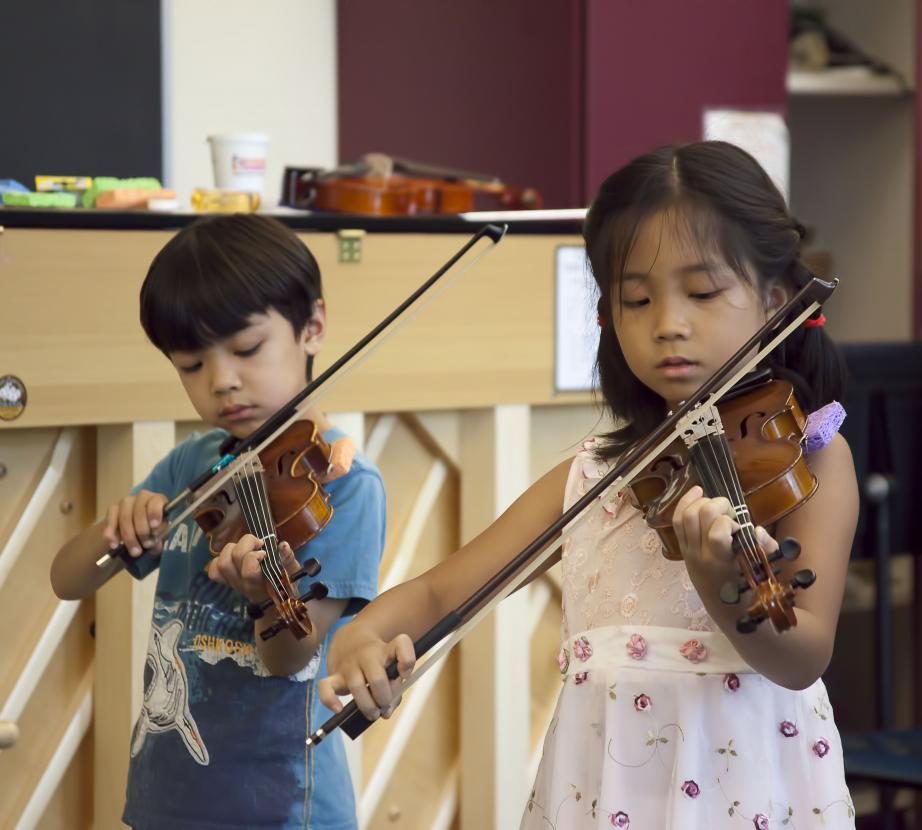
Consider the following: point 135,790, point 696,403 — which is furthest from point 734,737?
point 135,790

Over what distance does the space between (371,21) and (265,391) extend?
126 centimetres

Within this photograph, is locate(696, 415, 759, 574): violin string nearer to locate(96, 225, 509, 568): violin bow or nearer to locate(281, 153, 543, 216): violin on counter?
locate(96, 225, 509, 568): violin bow

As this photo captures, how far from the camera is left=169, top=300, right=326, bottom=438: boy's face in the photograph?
1.33 meters

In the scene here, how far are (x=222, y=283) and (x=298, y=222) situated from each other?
442 millimetres

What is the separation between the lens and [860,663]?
278cm

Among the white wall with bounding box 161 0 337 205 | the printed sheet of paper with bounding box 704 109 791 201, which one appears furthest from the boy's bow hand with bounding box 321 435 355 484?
the printed sheet of paper with bounding box 704 109 791 201

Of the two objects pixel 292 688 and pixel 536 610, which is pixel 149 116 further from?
pixel 292 688

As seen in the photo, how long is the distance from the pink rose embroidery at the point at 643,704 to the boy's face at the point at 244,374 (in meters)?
0.43

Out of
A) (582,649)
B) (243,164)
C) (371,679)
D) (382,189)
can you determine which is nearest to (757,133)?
(382,189)

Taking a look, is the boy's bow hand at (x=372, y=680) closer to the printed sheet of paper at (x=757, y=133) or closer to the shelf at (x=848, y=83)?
the printed sheet of paper at (x=757, y=133)

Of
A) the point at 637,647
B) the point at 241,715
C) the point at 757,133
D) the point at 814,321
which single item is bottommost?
the point at 241,715

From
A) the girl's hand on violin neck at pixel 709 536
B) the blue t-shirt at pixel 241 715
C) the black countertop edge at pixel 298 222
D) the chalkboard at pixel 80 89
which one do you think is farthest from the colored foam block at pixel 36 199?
the girl's hand on violin neck at pixel 709 536

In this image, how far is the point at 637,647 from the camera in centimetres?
117

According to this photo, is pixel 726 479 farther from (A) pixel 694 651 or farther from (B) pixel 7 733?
(B) pixel 7 733
